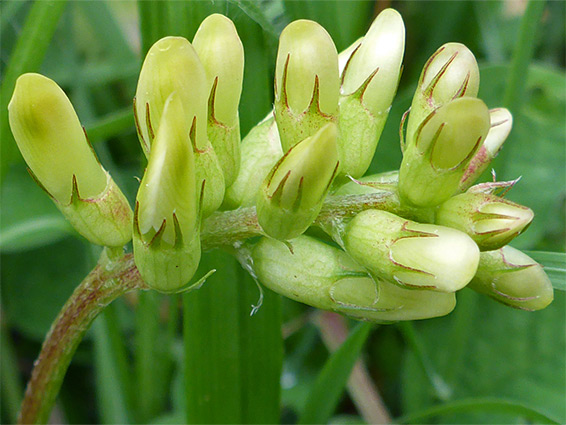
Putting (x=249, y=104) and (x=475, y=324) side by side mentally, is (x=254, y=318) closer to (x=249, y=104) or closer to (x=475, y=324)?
(x=249, y=104)

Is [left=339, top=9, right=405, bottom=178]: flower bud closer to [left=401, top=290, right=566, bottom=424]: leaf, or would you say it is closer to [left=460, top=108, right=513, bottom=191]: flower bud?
[left=460, top=108, right=513, bottom=191]: flower bud

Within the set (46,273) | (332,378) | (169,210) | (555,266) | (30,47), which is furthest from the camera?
(46,273)

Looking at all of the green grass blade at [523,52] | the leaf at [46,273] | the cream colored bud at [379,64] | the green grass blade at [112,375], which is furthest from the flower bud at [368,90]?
the leaf at [46,273]

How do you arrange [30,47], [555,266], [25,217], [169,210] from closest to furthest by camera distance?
[169,210] → [555,266] → [30,47] → [25,217]

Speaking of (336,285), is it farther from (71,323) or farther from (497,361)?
(497,361)

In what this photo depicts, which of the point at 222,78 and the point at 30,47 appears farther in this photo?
the point at 30,47

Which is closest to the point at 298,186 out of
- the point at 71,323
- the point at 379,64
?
the point at 379,64

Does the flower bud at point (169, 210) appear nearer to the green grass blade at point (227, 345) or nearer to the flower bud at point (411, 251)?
the flower bud at point (411, 251)
